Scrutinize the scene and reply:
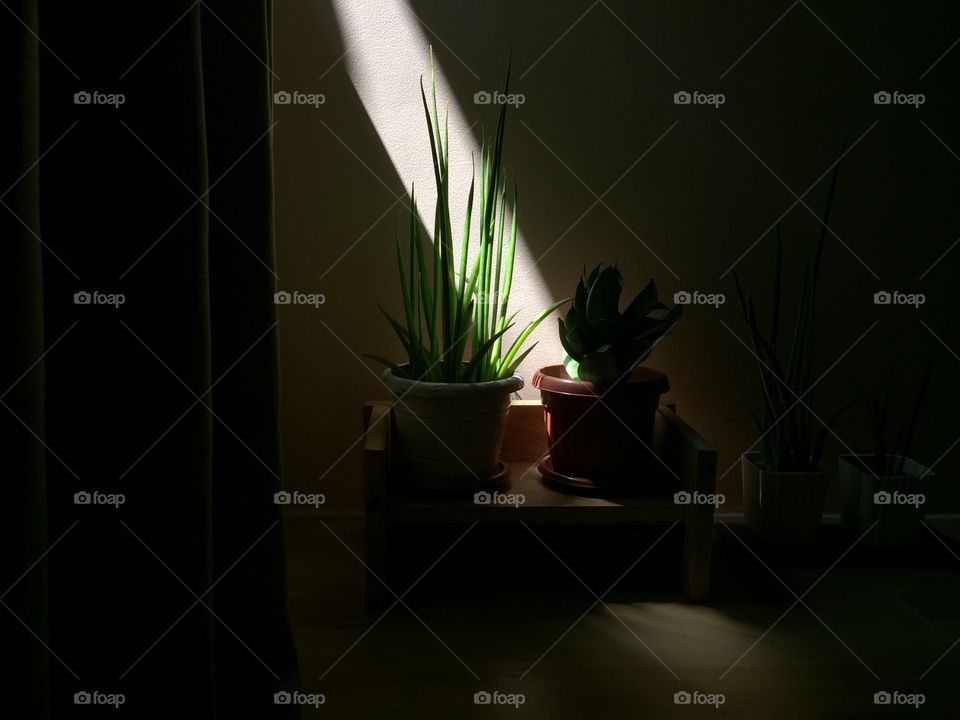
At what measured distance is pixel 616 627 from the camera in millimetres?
1263

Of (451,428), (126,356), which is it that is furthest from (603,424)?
(126,356)

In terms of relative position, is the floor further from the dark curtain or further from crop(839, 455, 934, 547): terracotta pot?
the dark curtain

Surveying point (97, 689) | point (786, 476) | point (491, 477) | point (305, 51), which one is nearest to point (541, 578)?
point (491, 477)

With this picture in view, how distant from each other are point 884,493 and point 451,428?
2.36ft

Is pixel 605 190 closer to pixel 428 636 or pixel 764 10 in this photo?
pixel 764 10

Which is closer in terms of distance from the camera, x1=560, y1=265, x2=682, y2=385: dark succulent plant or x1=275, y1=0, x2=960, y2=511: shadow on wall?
x1=560, y1=265, x2=682, y2=385: dark succulent plant

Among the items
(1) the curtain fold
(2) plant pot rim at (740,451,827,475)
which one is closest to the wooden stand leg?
(2) plant pot rim at (740,451,827,475)

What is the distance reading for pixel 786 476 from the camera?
1.45m

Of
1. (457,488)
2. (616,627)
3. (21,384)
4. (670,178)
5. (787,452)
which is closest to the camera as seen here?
(21,384)

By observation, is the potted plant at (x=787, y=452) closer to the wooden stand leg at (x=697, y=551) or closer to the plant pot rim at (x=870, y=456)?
the plant pot rim at (x=870, y=456)

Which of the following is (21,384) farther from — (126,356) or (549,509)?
(549,509)

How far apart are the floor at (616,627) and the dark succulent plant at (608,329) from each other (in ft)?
1.14

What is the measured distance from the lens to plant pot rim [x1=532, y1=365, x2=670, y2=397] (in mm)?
1340

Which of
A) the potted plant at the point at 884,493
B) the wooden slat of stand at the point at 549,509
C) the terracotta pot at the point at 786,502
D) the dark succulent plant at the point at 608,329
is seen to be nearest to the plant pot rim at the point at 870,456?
the potted plant at the point at 884,493
